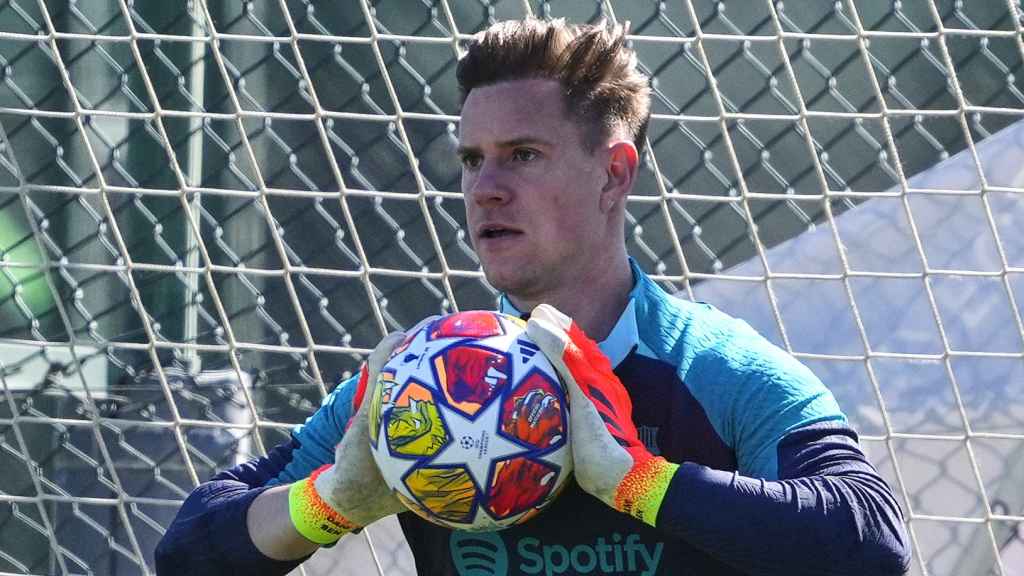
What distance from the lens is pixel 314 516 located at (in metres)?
1.96

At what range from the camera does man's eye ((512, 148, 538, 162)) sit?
204 centimetres

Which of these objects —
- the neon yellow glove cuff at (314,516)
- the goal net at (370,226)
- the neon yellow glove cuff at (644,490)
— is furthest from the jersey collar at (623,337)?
the goal net at (370,226)

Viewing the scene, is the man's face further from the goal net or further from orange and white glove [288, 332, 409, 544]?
the goal net

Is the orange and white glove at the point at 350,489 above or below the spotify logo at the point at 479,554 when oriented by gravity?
above

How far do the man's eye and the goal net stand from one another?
1538 millimetres

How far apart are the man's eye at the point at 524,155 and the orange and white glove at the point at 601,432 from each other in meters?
0.29

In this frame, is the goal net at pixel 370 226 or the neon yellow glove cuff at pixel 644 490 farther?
the goal net at pixel 370 226

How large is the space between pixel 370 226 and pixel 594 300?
84.0 inches

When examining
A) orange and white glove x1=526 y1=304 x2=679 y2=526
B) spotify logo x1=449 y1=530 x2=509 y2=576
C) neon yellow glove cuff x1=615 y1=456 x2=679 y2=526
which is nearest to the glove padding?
spotify logo x1=449 y1=530 x2=509 y2=576

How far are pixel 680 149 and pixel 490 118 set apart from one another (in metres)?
2.02

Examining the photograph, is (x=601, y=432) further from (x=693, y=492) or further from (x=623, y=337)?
(x=623, y=337)

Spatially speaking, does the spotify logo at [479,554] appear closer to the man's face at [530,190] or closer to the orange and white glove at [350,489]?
the orange and white glove at [350,489]

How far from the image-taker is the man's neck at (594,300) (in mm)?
2061

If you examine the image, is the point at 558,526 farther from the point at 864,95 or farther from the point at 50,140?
the point at 50,140
